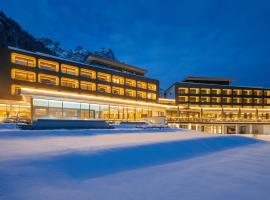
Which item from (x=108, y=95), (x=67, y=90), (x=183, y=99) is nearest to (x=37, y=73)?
(x=67, y=90)

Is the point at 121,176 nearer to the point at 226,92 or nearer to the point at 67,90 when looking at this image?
the point at 67,90

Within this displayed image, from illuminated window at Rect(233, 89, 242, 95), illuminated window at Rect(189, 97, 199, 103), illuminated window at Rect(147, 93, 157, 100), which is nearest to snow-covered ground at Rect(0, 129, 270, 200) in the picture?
illuminated window at Rect(147, 93, 157, 100)

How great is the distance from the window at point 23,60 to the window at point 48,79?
2563 mm

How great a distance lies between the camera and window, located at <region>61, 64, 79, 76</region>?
38.8m

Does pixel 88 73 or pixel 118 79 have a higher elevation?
pixel 88 73

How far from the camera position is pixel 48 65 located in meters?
37.3

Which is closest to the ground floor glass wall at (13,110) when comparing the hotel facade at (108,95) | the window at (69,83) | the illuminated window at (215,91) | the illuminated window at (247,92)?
the hotel facade at (108,95)

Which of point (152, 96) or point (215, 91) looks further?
point (215, 91)

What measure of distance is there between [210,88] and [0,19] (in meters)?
94.9

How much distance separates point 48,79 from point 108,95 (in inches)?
522

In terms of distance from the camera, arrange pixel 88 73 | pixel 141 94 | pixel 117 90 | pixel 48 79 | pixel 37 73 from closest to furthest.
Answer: pixel 37 73 < pixel 48 79 < pixel 88 73 < pixel 117 90 < pixel 141 94

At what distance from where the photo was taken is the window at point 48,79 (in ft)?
117

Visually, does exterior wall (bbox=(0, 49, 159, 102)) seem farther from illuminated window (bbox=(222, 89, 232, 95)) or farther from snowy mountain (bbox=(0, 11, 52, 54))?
snowy mountain (bbox=(0, 11, 52, 54))

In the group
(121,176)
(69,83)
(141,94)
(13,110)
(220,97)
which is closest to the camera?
(121,176)
